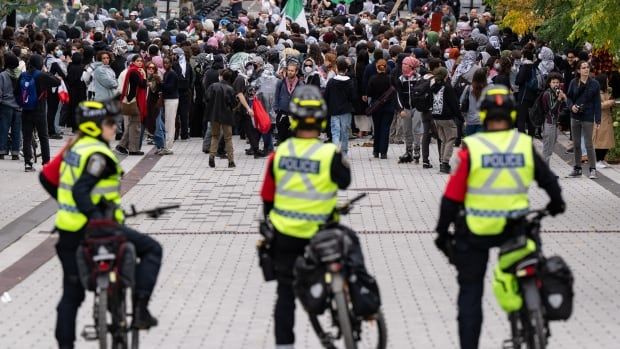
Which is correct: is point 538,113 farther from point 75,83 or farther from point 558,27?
point 75,83

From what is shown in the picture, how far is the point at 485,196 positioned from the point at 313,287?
109cm

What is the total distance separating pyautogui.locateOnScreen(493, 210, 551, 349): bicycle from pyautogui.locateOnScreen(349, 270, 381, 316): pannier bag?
688mm

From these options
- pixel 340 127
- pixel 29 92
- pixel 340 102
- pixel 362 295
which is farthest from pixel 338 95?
pixel 362 295

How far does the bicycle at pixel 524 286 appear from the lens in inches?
358

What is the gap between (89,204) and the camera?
9.72 meters

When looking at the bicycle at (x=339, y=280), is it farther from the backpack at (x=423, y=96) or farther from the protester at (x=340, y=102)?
the protester at (x=340, y=102)

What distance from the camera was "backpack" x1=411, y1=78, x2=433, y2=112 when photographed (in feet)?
75.0

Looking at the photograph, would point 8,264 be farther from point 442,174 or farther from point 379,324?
point 442,174

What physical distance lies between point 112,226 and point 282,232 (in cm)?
99

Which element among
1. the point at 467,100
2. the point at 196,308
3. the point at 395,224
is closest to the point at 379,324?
the point at 196,308

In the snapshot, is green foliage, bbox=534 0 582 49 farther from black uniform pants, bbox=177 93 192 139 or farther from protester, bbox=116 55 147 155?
protester, bbox=116 55 147 155

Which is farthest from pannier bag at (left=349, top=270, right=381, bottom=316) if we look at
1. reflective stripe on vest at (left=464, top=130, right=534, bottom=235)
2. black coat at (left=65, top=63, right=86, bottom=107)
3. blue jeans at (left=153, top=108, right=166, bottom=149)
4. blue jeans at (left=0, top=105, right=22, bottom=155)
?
black coat at (left=65, top=63, right=86, bottom=107)

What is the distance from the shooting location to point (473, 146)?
938 cm

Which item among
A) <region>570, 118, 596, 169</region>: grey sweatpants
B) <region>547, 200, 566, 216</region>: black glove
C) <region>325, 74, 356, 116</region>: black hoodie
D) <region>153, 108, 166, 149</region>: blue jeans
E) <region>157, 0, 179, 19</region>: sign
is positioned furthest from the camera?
<region>157, 0, 179, 19</region>: sign
